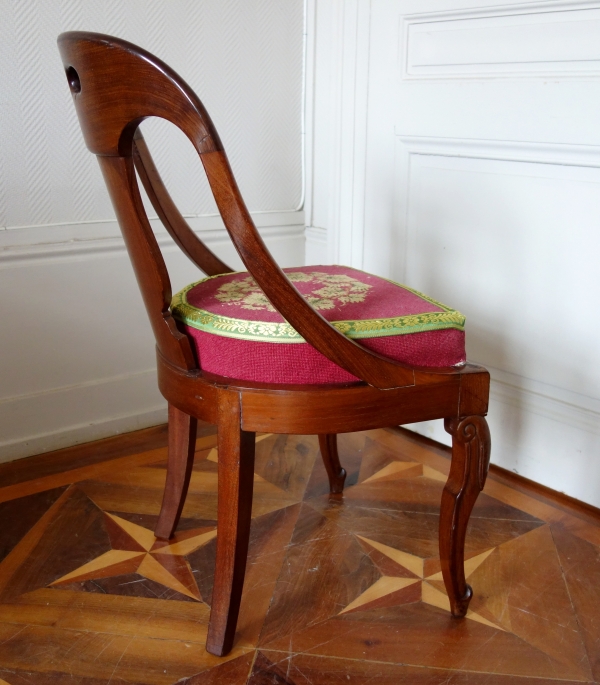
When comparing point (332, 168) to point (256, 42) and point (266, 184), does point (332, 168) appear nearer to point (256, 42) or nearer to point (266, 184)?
point (266, 184)

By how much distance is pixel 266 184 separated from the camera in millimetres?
1877

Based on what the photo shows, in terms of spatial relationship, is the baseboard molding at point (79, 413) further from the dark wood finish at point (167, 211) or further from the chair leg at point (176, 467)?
the dark wood finish at point (167, 211)

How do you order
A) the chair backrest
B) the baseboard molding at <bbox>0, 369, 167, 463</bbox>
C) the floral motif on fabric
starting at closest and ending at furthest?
the chair backrest < the floral motif on fabric < the baseboard molding at <bbox>0, 369, 167, 463</bbox>

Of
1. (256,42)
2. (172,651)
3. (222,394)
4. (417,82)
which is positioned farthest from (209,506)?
(256,42)

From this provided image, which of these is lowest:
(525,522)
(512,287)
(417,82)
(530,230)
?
(525,522)

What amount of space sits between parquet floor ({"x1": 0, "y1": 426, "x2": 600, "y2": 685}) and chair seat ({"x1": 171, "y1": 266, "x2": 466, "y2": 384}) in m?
0.39

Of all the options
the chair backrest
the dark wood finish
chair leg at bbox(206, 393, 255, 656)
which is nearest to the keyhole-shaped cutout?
the chair backrest

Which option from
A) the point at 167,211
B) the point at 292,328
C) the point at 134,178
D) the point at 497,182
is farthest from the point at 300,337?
the point at 497,182

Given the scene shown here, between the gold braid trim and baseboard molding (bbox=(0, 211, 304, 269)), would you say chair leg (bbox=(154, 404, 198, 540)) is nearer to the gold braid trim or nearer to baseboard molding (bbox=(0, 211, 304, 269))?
the gold braid trim

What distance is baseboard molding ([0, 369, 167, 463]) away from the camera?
160cm

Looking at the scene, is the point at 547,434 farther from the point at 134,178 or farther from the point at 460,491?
the point at 134,178

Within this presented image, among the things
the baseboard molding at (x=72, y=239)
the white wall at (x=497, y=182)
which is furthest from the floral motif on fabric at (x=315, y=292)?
the baseboard molding at (x=72, y=239)

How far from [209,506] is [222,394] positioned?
517 mm

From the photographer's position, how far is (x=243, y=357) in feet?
3.17
